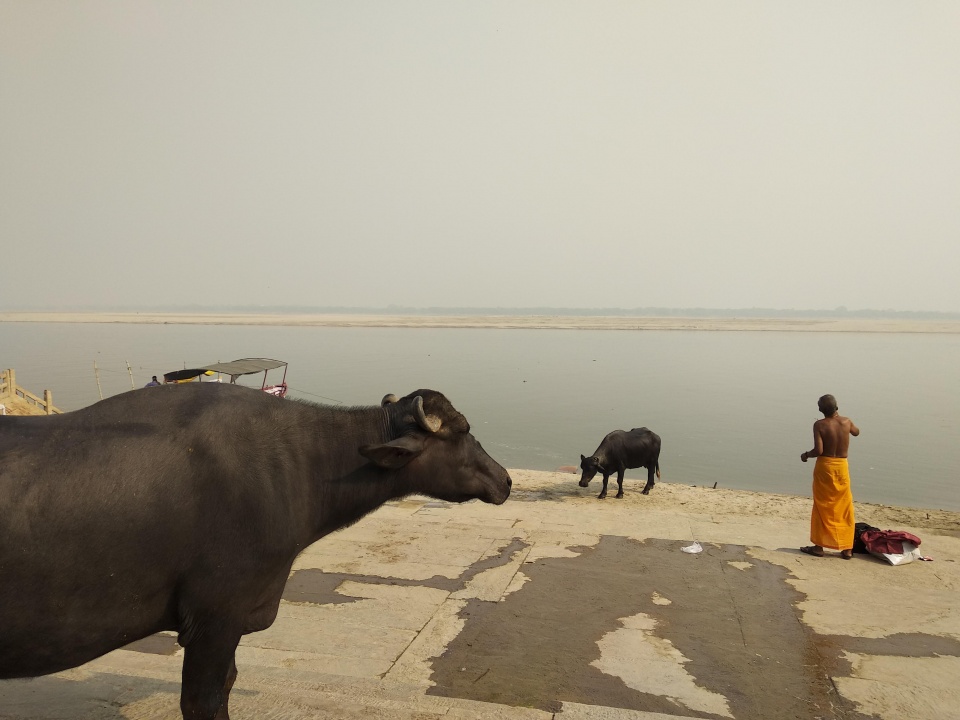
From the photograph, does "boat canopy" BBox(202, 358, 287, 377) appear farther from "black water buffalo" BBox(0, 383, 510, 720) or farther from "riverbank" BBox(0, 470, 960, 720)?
"black water buffalo" BBox(0, 383, 510, 720)

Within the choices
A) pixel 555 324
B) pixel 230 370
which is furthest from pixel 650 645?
pixel 555 324

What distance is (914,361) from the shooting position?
5678 cm

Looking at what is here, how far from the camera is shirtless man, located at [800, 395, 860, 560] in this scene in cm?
855

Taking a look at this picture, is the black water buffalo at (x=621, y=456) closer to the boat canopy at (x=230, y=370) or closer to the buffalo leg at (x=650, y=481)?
the buffalo leg at (x=650, y=481)

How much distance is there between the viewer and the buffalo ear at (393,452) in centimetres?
381

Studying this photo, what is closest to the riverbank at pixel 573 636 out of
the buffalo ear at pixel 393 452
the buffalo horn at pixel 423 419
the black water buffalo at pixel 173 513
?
the black water buffalo at pixel 173 513

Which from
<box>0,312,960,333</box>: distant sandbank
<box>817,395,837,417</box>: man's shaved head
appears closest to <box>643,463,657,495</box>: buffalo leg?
<box>817,395,837,417</box>: man's shaved head

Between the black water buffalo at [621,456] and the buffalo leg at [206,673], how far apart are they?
10948 mm

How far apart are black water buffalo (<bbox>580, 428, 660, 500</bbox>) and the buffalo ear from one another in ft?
33.6

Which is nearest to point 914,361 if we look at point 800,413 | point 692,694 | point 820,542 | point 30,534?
point 800,413

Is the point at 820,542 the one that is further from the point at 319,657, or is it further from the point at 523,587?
the point at 319,657

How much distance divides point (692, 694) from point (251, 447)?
371 cm

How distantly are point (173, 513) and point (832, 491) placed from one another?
8155 millimetres

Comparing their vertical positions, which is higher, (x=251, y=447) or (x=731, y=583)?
(x=251, y=447)
